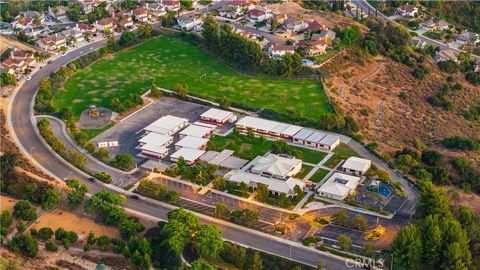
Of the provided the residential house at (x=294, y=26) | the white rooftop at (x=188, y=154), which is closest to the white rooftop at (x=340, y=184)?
the white rooftop at (x=188, y=154)

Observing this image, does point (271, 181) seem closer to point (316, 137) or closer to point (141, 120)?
point (316, 137)

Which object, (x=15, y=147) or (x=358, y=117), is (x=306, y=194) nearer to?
(x=358, y=117)

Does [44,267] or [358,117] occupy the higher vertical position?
[44,267]

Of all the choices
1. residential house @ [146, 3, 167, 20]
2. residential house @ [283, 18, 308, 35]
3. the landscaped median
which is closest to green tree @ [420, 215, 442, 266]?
the landscaped median

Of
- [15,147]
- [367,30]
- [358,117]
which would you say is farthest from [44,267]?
[367,30]

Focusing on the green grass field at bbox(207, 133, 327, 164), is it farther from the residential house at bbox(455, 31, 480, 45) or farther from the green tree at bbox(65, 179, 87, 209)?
the residential house at bbox(455, 31, 480, 45)

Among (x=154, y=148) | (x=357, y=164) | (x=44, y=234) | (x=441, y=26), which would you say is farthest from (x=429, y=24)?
(x=44, y=234)
